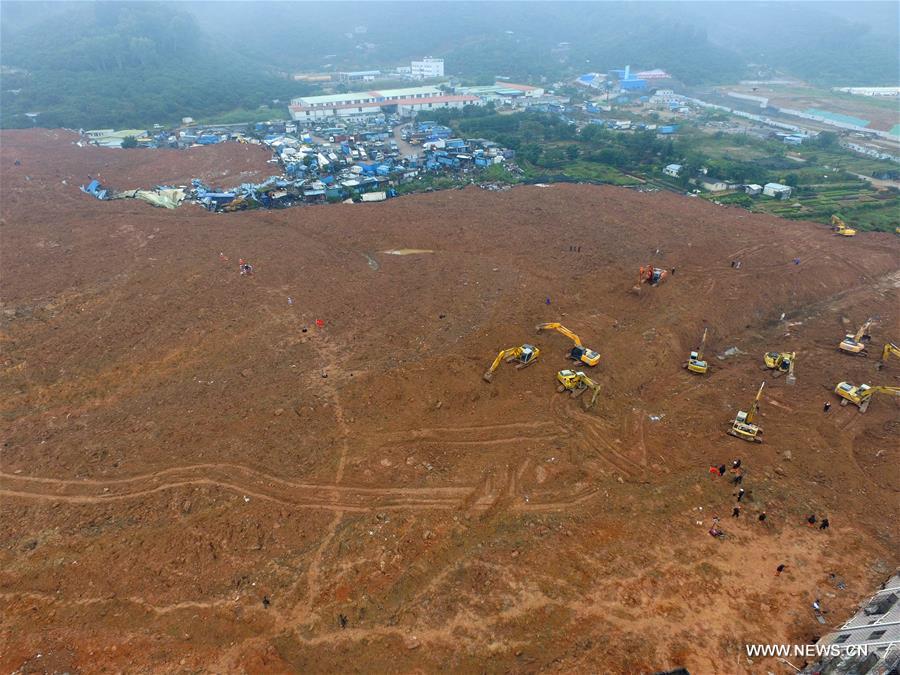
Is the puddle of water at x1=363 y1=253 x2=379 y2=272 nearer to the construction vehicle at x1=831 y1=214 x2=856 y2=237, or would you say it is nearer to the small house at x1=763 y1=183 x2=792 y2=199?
the construction vehicle at x1=831 y1=214 x2=856 y2=237

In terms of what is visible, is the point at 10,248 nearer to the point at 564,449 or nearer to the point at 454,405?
the point at 454,405

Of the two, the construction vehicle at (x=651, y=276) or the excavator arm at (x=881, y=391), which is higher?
the construction vehicle at (x=651, y=276)

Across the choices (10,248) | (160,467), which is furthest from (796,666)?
(10,248)

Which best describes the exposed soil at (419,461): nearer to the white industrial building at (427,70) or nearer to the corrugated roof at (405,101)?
the corrugated roof at (405,101)

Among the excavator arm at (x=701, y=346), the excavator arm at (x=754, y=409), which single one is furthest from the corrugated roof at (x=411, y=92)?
the excavator arm at (x=754, y=409)

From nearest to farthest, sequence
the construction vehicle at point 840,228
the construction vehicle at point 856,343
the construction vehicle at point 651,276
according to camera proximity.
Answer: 1. the construction vehicle at point 856,343
2. the construction vehicle at point 651,276
3. the construction vehicle at point 840,228

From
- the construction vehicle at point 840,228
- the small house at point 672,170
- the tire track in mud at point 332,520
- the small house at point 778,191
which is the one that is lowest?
the tire track in mud at point 332,520

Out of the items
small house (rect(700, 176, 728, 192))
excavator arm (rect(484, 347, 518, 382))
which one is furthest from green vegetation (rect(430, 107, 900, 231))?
excavator arm (rect(484, 347, 518, 382))
